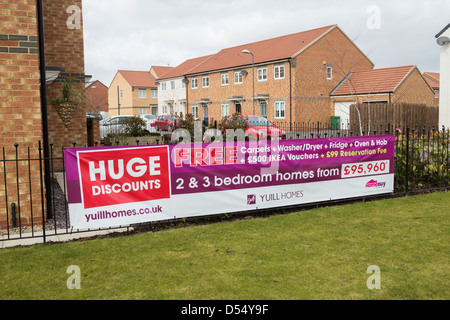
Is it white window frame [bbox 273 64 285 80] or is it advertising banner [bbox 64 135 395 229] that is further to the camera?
white window frame [bbox 273 64 285 80]

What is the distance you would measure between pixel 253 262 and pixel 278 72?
109 ft

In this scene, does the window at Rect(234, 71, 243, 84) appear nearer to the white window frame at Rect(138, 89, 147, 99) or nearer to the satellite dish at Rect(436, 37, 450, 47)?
the satellite dish at Rect(436, 37, 450, 47)

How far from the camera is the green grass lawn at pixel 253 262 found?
183 inches

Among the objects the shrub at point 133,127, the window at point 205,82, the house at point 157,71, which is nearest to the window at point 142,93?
the house at point 157,71

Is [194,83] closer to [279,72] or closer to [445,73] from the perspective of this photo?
[279,72]

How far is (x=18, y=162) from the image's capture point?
7078mm

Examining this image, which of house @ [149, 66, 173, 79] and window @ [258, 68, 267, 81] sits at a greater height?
house @ [149, 66, 173, 79]

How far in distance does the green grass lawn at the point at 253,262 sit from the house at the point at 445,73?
948 cm

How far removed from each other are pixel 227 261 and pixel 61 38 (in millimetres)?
9069

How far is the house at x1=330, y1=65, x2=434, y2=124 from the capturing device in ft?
106

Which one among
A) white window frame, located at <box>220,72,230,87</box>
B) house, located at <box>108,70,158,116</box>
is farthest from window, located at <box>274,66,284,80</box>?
house, located at <box>108,70,158,116</box>

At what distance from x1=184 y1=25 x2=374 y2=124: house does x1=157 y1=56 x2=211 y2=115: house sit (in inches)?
374

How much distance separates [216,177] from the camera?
7.58m

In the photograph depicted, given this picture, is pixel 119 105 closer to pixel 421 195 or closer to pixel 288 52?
pixel 288 52
